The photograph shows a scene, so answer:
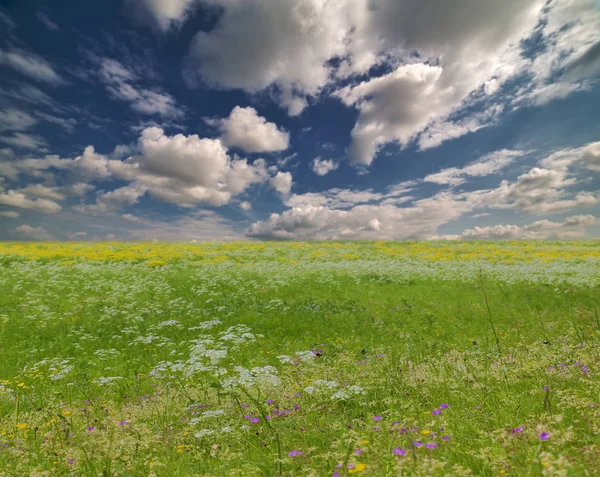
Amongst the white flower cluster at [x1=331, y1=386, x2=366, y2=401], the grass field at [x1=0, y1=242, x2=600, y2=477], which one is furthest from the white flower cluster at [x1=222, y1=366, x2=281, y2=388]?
the white flower cluster at [x1=331, y1=386, x2=366, y2=401]

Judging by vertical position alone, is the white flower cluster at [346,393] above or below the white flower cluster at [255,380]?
above

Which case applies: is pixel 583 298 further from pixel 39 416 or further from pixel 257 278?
pixel 39 416

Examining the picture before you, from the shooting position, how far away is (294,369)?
326 inches

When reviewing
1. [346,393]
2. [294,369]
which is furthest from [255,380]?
[294,369]

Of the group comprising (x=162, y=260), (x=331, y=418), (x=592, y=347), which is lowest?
(x=331, y=418)

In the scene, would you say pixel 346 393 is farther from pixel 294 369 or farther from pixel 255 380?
pixel 294 369

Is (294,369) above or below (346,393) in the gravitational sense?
below

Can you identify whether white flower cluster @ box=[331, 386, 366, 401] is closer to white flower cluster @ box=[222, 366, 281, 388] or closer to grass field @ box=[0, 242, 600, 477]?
grass field @ box=[0, 242, 600, 477]

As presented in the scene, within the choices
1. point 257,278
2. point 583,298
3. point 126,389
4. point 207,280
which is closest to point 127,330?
point 126,389

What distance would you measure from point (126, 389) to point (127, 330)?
13.2 feet

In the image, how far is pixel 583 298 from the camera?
53.6ft

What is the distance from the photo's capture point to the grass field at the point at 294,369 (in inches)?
149

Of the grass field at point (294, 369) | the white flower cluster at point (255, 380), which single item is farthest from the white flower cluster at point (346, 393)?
the white flower cluster at point (255, 380)

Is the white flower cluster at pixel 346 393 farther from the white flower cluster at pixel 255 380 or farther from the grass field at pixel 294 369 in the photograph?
the white flower cluster at pixel 255 380
